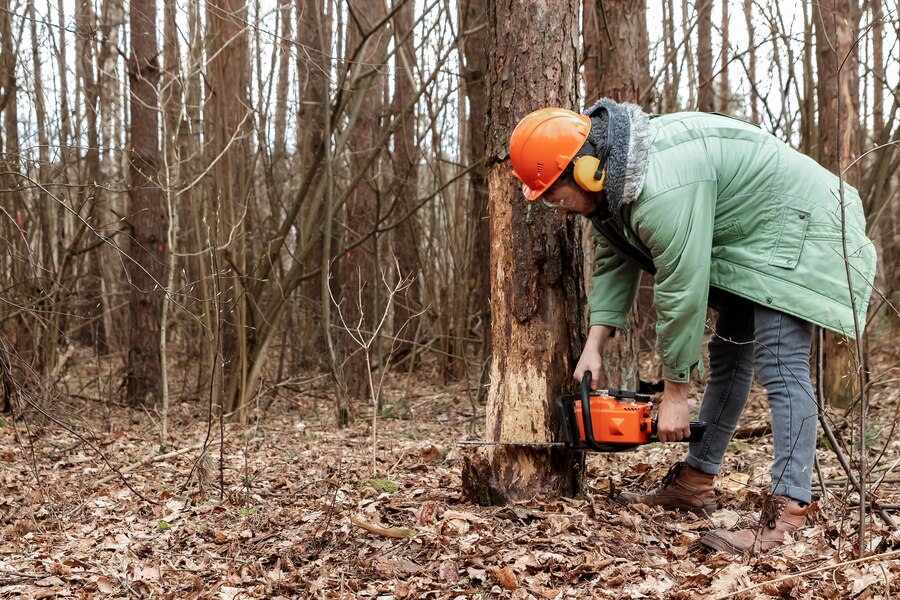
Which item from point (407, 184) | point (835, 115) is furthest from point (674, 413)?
point (407, 184)

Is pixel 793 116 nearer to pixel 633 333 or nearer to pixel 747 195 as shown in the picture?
pixel 633 333

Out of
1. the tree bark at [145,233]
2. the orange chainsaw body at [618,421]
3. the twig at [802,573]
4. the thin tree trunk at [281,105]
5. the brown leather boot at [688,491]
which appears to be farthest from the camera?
the thin tree trunk at [281,105]

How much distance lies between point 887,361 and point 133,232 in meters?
8.59

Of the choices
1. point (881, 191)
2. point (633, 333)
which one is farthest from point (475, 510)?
point (881, 191)

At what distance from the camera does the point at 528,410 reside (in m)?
3.94

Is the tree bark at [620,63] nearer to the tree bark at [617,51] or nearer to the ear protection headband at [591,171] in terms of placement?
the tree bark at [617,51]

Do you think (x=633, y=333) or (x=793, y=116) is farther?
(x=793, y=116)

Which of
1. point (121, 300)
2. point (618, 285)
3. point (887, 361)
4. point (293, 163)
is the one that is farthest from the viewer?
point (293, 163)

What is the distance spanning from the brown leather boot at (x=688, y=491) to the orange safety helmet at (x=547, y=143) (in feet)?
5.42

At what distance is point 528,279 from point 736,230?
986 millimetres

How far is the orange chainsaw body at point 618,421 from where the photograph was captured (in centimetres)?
355

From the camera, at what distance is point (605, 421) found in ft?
11.8

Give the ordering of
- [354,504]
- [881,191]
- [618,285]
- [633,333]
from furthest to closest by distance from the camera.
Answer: [881,191]
[633,333]
[354,504]
[618,285]

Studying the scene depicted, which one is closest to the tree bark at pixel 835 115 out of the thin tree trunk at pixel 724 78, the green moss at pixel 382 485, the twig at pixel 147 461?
the thin tree trunk at pixel 724 78
